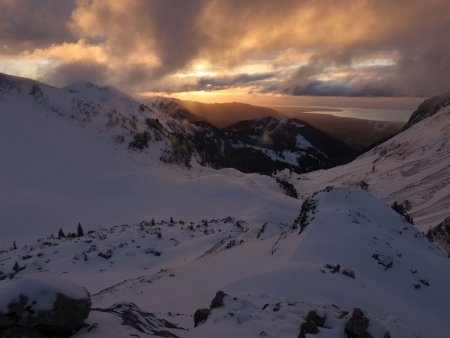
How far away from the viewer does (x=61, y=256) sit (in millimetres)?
28906

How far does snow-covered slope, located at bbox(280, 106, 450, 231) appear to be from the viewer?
3295 inches

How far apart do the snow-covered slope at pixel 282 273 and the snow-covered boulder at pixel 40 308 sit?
0.55 m

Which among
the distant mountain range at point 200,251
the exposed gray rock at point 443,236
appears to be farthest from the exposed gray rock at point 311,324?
the exposed gray rock at point 443,236

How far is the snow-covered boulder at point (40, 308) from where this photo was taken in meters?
8.33

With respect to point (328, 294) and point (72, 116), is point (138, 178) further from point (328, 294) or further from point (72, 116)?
point (328, 294)

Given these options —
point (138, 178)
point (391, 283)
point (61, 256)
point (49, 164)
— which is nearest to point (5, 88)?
point (49, 164)

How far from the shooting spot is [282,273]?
53.5ft

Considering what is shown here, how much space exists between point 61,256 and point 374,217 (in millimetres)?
22217

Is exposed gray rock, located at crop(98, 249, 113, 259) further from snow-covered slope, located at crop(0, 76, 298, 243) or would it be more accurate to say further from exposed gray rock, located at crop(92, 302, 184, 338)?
exposed gray rock, located at crop(92, 302, 184, 338)

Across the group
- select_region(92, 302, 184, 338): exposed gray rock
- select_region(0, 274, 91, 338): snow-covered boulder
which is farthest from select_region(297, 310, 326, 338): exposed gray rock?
select_region(0, 274, 91, 338): snow-covered boulder

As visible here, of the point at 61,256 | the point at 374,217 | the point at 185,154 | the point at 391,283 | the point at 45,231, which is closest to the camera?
the point at 391,283

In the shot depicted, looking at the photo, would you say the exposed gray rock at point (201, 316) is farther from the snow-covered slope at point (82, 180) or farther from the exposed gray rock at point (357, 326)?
the snow-covered slope at point (82, 180)

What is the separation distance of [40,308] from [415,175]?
390ft

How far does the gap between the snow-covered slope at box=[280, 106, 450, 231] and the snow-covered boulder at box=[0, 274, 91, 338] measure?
63.2 meters
